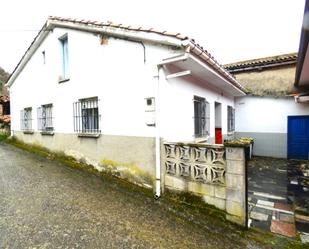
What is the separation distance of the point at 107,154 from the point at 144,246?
3.64m

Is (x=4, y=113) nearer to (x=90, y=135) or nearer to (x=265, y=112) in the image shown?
(x=90, y=135)

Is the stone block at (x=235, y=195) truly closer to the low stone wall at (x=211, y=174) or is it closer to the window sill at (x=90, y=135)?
the low stone wall at (x=211, y=174)

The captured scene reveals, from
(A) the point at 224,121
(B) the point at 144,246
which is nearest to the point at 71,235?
(B) the point at 144,246

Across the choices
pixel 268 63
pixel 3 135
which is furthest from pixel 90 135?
pixel 3 135

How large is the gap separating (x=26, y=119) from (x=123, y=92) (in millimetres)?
8907

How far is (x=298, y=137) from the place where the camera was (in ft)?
34.2

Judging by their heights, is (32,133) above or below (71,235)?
above

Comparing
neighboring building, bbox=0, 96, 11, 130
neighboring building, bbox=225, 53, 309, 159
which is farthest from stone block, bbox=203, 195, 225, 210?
neighboring building, bbox=0, 96, 11, 130

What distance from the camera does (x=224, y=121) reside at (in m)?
9.88

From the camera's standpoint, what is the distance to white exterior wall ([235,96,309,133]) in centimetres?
1038

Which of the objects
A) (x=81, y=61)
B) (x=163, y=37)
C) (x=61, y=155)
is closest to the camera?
(x=163, y=37)

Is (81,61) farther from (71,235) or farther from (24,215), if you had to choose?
(71,235)

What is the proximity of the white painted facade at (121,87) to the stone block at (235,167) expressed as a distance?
1.69 meters

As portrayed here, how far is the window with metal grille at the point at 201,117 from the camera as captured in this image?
6759mm
